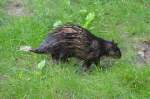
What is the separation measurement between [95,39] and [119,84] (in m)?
0.85

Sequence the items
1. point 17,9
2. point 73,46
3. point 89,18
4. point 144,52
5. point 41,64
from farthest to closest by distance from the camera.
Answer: point 17,9
point 89,18
point 144,52
point 73,46
point 41,64

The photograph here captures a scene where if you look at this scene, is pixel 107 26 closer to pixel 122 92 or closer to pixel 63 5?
pixel 63 5

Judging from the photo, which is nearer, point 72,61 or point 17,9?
point 72,61

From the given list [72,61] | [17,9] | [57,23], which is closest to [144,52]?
[72,61]

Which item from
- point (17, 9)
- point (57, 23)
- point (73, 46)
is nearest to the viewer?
point (73, 46)

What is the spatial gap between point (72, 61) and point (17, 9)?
194 centimetres

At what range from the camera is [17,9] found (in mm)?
8469

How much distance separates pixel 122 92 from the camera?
20.7ft

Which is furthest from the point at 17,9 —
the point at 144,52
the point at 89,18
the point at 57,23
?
the point at 144,52

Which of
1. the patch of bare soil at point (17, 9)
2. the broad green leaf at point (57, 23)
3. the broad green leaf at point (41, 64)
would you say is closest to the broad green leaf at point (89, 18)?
the broad green leaf at point (57, 23)

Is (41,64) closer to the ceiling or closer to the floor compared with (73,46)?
closer to the floor

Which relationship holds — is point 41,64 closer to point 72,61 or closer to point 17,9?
point 72,61

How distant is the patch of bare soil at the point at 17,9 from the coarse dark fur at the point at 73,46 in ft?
4.70

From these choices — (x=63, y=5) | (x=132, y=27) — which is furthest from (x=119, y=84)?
(x=63, y=5)
